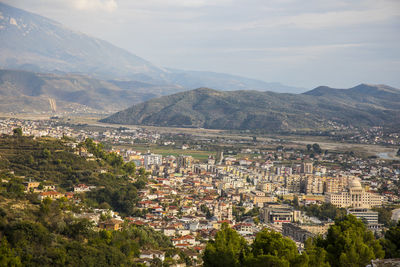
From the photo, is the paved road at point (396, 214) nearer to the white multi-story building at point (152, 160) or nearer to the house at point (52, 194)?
the house at point (52, 194)

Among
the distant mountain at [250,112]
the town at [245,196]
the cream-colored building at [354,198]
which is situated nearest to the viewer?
the town at [245,196]

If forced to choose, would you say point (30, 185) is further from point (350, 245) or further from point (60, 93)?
point (60, 93)

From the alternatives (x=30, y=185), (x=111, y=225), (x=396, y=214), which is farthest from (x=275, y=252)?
(x=396, y=214)

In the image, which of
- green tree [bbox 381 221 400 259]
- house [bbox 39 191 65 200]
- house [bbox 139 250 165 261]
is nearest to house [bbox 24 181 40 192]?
house [bbox 39 191 65 200]

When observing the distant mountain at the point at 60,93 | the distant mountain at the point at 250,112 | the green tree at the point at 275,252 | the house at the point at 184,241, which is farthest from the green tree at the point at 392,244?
the distant mountain at the point at 60,93

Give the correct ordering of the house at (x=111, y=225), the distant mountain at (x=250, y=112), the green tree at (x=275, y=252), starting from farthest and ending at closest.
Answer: the distant mountain at (x=250, y=112)
the house at (x=111, y=225)
the green tree at (x=275, y=252)

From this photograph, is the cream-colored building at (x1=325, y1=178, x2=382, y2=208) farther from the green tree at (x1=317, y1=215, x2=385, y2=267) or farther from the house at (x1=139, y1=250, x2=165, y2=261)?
the house at (x1=139, y1=250, x2=165, y2=261)
